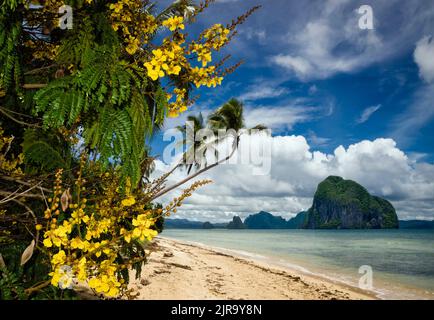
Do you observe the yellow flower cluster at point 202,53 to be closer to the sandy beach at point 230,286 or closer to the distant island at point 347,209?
the sandy beach at point 230,286

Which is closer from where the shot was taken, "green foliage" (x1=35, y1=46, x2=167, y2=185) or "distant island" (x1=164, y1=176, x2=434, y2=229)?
"green foliage" (x1=35, y1=46, x2=167, y2=185)

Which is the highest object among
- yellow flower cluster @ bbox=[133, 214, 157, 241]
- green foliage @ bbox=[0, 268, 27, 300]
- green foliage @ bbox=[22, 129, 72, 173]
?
green foliage @ bbox=[22, 129, 72, 173]

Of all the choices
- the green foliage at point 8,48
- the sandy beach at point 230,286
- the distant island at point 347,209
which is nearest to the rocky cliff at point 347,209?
the distant island at point 347,209

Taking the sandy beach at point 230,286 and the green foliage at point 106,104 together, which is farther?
the sandy beach at point 230,286

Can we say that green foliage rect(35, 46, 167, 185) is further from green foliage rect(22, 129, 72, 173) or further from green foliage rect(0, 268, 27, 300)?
green foliage rect(0, 268, 27, 300)

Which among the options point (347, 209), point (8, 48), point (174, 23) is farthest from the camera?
point (347, 209)

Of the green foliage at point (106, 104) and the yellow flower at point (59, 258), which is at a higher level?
the green foliage at point (106, 104)

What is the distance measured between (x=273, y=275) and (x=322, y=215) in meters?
147

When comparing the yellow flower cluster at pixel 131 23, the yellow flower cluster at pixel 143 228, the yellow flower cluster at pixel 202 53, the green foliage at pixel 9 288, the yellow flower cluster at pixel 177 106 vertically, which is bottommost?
the green foliage at pixel 9 288

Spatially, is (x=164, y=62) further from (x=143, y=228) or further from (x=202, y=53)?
(x=143, y=228)

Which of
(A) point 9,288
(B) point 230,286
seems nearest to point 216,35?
(A) point 9,288

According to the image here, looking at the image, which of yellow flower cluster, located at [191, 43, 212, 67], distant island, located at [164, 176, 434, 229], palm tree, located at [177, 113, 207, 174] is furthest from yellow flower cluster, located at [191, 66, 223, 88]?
distant island, located at [164, 176, 434, 229]

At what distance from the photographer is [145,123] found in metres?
1.77
